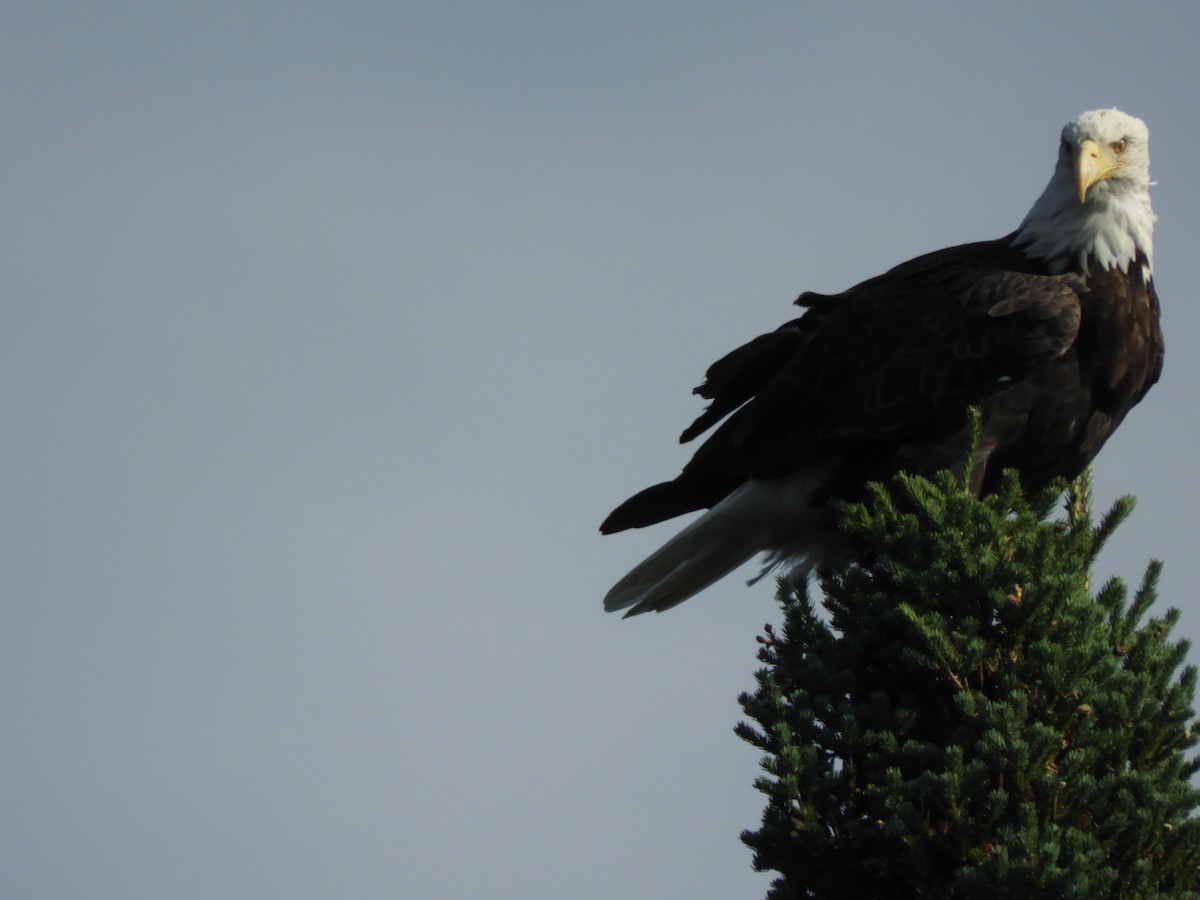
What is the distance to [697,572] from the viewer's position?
20.5ft

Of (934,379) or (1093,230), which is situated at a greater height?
(1093,230)

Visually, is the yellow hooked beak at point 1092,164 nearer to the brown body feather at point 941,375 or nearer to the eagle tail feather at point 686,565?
the brown body feather at point 941,375

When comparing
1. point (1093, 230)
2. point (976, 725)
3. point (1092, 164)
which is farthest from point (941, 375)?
point (976, 725)

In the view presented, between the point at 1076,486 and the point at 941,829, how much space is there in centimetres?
175

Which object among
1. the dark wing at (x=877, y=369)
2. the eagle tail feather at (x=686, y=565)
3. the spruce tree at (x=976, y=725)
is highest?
the dark wing at (x=877, y=369)

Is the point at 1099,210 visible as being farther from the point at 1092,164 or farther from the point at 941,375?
the point at 941,375

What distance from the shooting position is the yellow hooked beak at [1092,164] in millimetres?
5785

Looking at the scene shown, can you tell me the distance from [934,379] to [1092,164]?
3.59 feet

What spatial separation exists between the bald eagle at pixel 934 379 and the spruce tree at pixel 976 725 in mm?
1135

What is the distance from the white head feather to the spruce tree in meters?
1.70

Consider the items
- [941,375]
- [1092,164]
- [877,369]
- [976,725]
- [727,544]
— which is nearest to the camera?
[976,725]

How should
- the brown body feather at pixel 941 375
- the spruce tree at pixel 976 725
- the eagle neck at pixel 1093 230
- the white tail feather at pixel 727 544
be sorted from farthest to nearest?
the white tail feather at pixel 727 544
the eagle neck at pixel 1093 230
the brown body feather at pixel 941 375
the spruce tree at pixel 976 725

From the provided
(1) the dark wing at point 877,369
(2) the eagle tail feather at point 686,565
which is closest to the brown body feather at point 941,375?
(1) the dark wing at point 877,369

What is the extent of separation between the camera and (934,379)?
5.56 metres
